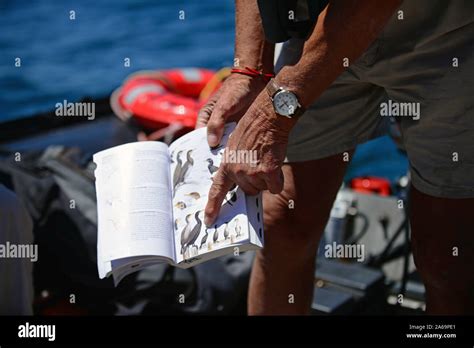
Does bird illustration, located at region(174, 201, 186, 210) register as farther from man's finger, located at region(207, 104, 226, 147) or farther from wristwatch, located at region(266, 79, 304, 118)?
wristwatch, located at region(266, 79, 304, 118)

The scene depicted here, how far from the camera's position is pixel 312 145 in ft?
5.42

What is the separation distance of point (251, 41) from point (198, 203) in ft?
1.15

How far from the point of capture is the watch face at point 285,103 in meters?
1.32

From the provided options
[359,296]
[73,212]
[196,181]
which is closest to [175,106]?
[73,212]

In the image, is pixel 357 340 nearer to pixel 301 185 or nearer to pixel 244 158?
pixel 301 185

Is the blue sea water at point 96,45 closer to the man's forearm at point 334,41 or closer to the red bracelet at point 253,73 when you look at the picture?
the red bracelet at point 253,73

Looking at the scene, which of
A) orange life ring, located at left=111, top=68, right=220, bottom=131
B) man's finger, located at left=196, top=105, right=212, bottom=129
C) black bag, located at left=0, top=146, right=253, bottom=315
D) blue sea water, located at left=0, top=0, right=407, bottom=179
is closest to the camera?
man's finger, located at left=196, top=105, right=212, bottom=129

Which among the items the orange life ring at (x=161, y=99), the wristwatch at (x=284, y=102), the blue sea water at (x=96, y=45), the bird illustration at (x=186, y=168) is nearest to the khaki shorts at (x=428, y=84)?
the wristwatch at (x=284, y=102)

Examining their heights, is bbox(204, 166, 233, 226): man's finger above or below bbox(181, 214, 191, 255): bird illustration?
above

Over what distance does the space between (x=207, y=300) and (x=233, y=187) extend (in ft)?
2.76

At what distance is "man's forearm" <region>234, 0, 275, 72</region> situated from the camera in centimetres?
155

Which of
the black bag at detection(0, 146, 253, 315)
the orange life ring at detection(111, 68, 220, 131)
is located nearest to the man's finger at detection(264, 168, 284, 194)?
the black bag at detection(0, 146, 253, 315)

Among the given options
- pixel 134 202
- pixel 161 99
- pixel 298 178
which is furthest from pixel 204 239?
pixel 161 99

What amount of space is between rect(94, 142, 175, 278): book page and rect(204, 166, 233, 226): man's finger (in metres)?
0.08
